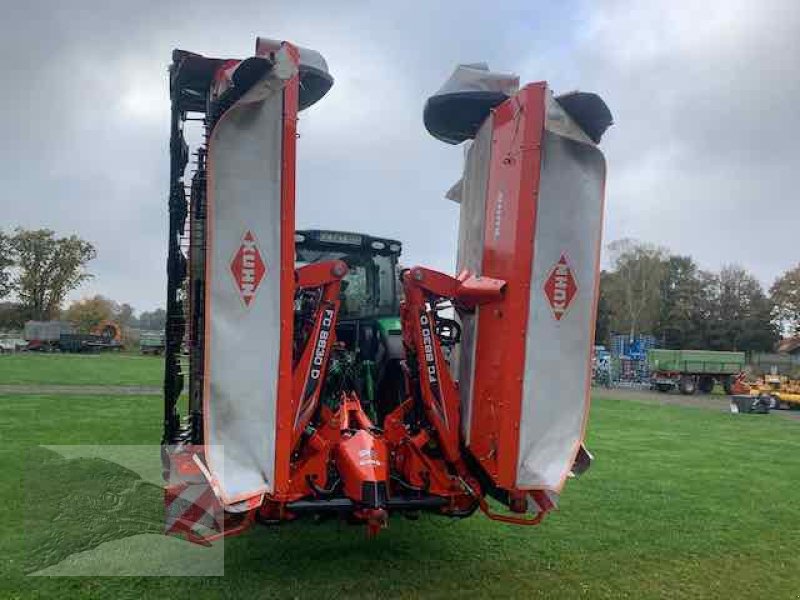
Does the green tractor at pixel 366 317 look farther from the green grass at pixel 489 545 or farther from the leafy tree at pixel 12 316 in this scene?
the leafy tree at pixel 12 316

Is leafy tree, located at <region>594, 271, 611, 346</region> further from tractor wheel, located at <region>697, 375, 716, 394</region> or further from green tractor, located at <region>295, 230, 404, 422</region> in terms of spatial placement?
green tractor, located at <region>295, 230, 404, 422</region>

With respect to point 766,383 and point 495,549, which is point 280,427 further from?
point 766,383

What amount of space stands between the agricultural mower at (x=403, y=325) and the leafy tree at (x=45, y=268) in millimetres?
62493

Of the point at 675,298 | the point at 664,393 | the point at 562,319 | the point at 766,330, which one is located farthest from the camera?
the point at 675,298

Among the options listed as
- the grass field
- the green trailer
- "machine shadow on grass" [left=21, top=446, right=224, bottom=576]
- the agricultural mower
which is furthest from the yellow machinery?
the agricultural mower

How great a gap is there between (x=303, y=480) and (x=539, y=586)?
1.92m

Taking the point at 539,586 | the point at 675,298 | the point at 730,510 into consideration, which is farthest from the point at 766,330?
the point at 539,586

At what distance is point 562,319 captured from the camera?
177 inches

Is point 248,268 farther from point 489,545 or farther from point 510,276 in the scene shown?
point 489,545

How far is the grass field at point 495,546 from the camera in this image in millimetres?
4922

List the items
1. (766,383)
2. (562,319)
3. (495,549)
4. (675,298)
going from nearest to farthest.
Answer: (562,319) → (495,549) → (766,383) → (675,298)

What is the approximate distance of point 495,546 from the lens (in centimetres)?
600

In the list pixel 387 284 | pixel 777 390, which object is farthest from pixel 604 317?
pixel 387 284

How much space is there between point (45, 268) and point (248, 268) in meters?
65.2
